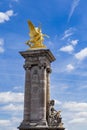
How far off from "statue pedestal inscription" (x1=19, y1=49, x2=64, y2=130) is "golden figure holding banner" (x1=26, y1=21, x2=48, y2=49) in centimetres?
114

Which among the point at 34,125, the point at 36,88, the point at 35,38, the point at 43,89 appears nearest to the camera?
the point at 34,125

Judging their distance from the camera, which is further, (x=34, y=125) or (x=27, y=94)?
(x=27, y=94)

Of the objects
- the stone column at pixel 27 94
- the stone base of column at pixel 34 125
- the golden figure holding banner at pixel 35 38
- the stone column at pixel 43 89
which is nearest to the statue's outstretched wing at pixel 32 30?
Result: the golden figure holding banner at pixel 35 38

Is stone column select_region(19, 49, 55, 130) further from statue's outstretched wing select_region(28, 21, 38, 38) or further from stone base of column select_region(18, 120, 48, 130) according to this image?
statue's outstretched wing select_region(28, 21, 38, 38)

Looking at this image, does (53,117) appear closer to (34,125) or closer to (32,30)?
(34,125)

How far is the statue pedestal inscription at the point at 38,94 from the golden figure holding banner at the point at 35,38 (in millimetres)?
1136

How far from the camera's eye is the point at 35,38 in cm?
3747

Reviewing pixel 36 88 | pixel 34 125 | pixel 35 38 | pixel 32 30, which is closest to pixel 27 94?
pixel 36 88

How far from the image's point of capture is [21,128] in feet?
111

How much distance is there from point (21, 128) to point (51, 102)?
4.06m

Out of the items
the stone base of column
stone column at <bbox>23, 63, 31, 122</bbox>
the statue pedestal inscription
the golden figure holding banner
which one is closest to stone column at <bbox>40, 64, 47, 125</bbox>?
the statue pedestal inscription

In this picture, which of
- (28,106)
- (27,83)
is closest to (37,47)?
(27,83)

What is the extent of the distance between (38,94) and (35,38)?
246 inches

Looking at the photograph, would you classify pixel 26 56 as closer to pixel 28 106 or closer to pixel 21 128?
pixel 28 106
